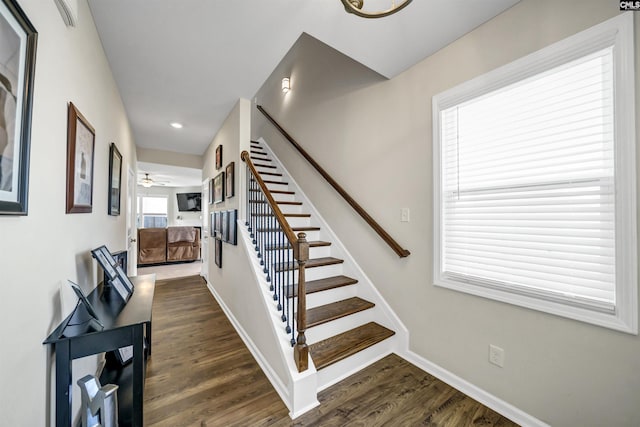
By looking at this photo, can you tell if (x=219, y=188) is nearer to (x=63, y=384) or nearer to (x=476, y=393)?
(x=63, y=384)

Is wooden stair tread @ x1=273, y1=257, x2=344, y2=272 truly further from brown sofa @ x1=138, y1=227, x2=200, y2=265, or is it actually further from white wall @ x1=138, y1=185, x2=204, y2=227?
white wall @ x1=138, y1=185, x2=204, y2=227

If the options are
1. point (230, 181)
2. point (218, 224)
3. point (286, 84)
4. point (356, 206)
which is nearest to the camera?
point (356, 206)

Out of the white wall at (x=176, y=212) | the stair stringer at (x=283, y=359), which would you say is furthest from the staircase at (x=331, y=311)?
the white wall at (x=176, y=212)

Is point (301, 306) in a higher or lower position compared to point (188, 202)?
lower

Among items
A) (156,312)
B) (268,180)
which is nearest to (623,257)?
(268,180)

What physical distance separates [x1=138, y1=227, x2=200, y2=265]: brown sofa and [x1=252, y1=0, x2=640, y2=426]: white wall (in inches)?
200

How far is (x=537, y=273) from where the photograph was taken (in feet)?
4.71

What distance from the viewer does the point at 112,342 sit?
3.64ft

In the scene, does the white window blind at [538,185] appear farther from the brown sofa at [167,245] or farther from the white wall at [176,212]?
the white wall at [176,212]

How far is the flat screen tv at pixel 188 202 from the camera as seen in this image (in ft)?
32.4

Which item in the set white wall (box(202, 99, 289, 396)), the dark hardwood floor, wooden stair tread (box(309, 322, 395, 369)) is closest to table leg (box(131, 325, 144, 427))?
the dark hardwood floor

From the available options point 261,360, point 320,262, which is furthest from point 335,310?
point 261,360

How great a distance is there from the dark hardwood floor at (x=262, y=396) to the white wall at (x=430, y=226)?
0.74 feet

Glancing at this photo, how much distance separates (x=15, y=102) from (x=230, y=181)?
2209 mm
